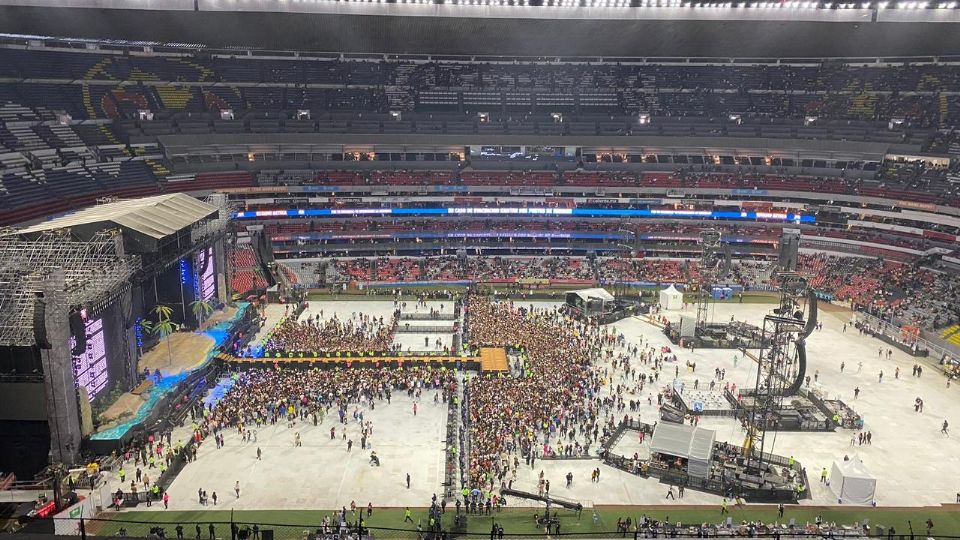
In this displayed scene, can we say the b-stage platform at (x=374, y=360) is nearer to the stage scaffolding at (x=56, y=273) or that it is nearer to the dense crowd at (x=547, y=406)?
the dense crowd at (x=547, y=406)

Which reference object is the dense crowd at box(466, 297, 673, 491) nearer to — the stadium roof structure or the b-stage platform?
the b-stage platform

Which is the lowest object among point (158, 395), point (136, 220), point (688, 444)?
point (158, 395)

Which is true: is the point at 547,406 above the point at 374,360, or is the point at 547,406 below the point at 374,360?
above

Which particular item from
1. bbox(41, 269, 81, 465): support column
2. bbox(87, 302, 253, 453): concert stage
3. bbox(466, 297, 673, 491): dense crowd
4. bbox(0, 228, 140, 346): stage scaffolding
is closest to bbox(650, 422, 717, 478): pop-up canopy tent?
bbox(466, 297, 673, 491): dense crowd

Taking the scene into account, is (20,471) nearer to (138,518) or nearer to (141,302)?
(138,518)

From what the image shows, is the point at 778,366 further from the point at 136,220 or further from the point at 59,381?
the point at 136,220

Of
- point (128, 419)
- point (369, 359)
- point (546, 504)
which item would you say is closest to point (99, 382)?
point (128, 419)

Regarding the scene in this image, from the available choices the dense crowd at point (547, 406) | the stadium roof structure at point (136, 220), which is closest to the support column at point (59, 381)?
the stadium roof structure at point (136, 220)

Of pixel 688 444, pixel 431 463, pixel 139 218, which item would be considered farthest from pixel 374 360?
pixel 688 444
